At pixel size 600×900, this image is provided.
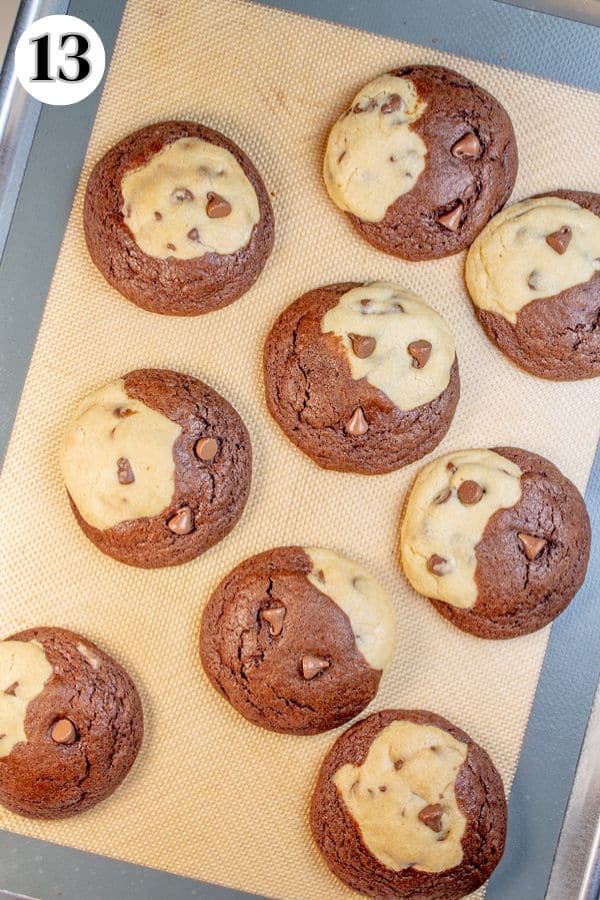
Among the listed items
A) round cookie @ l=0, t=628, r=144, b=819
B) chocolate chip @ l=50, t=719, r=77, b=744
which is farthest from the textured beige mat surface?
chocolate chip @ l=50, t=719, r=77, b=744

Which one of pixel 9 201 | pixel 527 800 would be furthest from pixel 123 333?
pixel 527 800

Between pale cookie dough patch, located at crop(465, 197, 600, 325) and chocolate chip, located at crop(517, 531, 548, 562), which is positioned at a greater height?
pale cookie dough patch, located at crop(465, 197, 600, 325)

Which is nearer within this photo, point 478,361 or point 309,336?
point 309,336

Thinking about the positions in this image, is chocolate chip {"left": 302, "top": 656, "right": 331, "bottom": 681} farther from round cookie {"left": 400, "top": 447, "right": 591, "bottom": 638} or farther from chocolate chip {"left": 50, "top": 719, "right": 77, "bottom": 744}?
chocolate chip {"left": 50, "top": 719, "right": 77, "bottom": 744}

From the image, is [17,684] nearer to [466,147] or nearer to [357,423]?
[357,423]

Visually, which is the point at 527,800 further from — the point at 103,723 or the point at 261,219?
the point at 261,219

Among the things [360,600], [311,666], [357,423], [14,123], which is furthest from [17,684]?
[14,123]

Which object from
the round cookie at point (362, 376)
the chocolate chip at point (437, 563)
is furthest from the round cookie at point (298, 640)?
the round cookie at point (362, 376)

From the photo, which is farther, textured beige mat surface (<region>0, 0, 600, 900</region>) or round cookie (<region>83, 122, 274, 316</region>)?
textured beige mat surface (<region>0, 0, 600, 900</region>)
